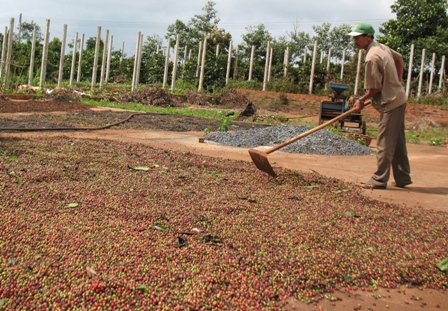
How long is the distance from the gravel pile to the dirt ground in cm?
34

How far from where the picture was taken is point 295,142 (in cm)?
786

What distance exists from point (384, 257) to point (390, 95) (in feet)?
7.87

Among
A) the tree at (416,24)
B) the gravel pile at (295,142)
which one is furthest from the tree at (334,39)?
the gravel pile at (295,142)

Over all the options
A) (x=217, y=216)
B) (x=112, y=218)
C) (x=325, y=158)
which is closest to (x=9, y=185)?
(x=112, y=218)

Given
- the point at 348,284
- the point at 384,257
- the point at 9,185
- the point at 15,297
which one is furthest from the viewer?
the point at 9,185

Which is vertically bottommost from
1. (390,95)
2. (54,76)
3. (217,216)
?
(217,216)

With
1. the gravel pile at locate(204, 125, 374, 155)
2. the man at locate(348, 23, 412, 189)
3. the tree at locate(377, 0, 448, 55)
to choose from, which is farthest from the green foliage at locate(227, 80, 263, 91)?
the man at locate(348, 23, 412, 189)

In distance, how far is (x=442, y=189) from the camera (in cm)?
479

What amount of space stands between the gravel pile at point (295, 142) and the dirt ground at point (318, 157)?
0.34m

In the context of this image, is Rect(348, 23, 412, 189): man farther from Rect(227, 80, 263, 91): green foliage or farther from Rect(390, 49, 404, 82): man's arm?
Rect(227, 80, 263, 91): green foliage

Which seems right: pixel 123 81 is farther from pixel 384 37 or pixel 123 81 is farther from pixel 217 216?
pixel 217 216

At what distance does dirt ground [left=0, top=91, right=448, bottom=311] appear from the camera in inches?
85.0

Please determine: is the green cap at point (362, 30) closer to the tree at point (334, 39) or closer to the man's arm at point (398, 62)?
the man's arm at point (398, 62)

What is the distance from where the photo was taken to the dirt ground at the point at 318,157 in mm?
2159
